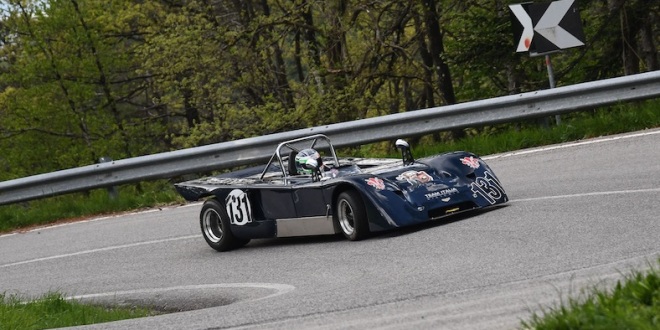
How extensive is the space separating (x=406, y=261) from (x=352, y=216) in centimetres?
171

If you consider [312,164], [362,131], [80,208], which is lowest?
[80,208]

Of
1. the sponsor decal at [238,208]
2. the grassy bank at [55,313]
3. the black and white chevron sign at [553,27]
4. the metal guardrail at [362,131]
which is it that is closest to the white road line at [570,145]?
the metal guardrail at [362,131]

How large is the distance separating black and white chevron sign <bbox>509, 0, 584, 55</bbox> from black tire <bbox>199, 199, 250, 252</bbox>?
18.4 ft

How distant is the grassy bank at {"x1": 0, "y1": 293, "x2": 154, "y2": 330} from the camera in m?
8.48

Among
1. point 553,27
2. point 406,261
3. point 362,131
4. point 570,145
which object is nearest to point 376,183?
point 406,261

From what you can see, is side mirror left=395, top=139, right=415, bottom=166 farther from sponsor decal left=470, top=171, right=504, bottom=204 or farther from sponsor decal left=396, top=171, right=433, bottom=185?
sponsor decal left=470, top=171, right=504, bottom=204

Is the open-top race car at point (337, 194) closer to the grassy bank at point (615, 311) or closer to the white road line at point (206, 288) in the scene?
the white road line at point (206, 288)

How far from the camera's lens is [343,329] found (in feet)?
21.0

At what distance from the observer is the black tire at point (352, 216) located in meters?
10.2

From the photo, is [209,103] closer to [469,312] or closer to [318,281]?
[318,281]

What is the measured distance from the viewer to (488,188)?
10539mm

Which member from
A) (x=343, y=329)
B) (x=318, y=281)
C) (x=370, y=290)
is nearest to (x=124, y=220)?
(x=318, y=281)

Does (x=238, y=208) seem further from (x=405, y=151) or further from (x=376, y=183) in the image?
(x=376, y=183)

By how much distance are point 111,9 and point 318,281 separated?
30703mm
